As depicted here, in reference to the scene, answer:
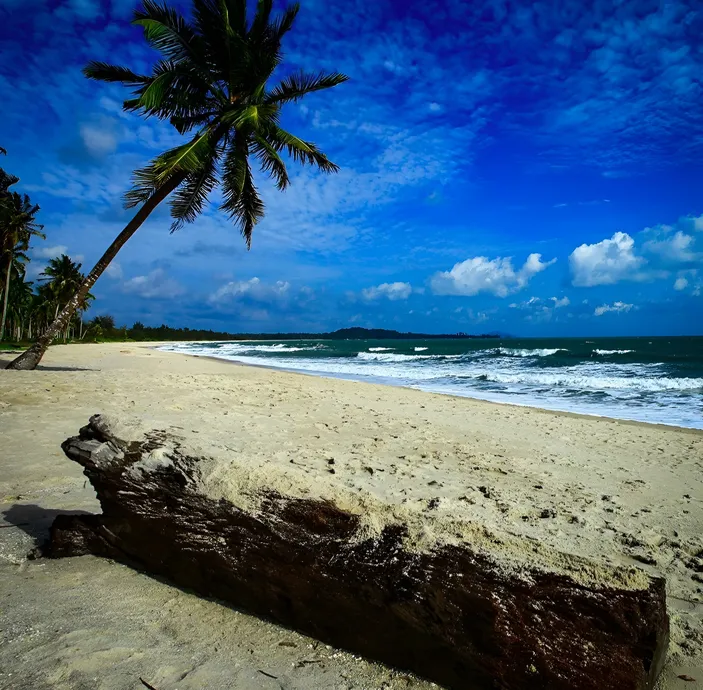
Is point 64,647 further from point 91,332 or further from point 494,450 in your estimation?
point 91,332

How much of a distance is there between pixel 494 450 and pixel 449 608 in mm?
4523

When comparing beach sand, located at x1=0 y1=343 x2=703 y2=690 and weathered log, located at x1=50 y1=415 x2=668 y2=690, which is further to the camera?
beach sand, located at x1=0 y1=343 x2=703 y2=690

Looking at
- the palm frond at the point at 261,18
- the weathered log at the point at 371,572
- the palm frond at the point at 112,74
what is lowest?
the weathered log at the point at 371,572

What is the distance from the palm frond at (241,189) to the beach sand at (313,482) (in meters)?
7.85

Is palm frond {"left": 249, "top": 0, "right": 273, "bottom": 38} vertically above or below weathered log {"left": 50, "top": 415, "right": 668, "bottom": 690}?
above

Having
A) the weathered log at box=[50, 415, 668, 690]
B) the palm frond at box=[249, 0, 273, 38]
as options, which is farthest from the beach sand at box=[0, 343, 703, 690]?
the palm frond at box=[249, 0, 273, 38]

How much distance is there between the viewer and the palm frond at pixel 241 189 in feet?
45.3

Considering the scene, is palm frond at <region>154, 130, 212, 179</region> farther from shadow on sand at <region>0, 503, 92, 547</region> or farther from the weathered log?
the weathered log

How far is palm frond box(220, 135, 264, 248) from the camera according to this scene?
45.3 feet

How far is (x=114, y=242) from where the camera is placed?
12.7 metres

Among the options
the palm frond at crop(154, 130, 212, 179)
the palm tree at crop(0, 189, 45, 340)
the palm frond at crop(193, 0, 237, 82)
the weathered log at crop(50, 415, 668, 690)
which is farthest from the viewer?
the palm tree at crop(0, 189, 45, 340)

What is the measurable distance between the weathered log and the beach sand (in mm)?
132

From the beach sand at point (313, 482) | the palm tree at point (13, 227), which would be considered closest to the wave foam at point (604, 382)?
the beach sand at point (313, 482)

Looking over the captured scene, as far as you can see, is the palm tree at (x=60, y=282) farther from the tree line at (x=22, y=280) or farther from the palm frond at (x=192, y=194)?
the palm frond at (x=192, y=194)
